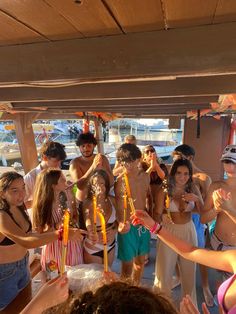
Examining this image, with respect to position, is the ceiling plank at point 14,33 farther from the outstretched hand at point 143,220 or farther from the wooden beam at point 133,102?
the wooden beam at point 133,102

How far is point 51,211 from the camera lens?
251cm

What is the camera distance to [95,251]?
2.64 metres

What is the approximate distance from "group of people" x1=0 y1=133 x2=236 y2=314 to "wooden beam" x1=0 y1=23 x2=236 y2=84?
1.08m

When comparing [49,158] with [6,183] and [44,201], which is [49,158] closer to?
[44,201]

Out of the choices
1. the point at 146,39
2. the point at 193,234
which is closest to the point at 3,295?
the point at 193,234

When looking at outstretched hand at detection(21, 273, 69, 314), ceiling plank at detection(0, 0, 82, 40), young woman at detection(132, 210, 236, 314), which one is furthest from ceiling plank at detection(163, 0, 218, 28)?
young woman at detection(132, 210, 236, 314)

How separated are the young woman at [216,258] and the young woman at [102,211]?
83 cm

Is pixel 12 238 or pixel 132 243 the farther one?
pixel 132 243

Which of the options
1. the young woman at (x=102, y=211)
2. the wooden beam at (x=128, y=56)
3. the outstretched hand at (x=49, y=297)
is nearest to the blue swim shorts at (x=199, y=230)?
the young woman at (x=102, y=211)

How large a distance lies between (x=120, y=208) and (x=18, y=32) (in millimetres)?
2278

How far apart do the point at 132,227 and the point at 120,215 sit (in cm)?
19

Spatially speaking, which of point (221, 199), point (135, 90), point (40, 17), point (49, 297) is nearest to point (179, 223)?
point (221, 199)

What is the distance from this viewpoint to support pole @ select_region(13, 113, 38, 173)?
4.82 meters

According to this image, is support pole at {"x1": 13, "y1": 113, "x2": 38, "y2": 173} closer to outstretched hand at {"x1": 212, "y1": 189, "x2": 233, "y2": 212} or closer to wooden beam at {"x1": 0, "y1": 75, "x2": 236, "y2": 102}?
wooden beam at {"x1": 0, "y1": 75, "x2": 236, "y2": 102}
